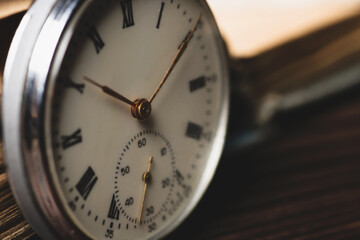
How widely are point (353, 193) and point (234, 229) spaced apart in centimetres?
36

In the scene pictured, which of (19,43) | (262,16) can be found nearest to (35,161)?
(19,43)

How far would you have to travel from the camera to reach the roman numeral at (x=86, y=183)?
2.40 feet

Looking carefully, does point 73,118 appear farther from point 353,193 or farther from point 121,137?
→ point 353,193

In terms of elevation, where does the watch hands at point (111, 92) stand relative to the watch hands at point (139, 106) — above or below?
above

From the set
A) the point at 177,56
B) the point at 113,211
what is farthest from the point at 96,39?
the point at 113,211

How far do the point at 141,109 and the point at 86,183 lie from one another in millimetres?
164

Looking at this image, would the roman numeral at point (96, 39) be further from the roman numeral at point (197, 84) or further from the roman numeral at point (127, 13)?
the roman numeral at point (197, 84)

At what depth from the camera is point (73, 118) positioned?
0.70m

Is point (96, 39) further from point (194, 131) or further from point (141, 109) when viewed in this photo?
point (194, 131)

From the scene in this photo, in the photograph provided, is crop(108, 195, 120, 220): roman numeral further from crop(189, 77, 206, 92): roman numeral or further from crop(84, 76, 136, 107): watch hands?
crop(189, 77, 206, 92): roman numeral

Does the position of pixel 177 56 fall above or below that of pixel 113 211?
above

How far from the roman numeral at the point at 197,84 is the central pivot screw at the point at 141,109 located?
146 millimetres

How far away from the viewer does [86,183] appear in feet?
2.43

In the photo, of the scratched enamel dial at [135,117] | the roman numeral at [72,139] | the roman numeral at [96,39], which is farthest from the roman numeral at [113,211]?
the roman numeral at [96,39]
